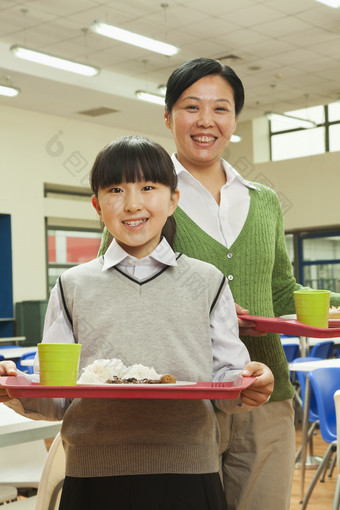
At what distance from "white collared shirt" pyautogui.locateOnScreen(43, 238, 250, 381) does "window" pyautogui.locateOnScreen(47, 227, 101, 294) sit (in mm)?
9937

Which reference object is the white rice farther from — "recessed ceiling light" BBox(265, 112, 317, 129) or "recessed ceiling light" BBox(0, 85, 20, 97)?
"recessed ceiling light" BBox(265, 112, 317, 129)

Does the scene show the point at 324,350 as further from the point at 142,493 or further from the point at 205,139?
the point at 142,493

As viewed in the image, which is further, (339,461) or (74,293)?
(339,461)

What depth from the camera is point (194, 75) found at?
1764 mm

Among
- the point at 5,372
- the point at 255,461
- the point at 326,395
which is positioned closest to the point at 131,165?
the point at 5,372

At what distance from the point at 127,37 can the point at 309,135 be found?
20.6 feet

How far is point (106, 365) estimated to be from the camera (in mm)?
1328

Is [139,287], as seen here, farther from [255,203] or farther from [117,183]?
[255,203]

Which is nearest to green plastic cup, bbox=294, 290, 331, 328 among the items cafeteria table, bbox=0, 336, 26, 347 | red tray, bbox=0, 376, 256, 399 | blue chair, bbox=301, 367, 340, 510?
red tray, bbox=0, 376, 256, 399

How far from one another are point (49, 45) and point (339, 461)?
7.13m

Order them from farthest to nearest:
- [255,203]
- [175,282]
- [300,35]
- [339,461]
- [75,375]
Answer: [300,35]
[339,461]
[255,203]
[175,282]
[75,375]

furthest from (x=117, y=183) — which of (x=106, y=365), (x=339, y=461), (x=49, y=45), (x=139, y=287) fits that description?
(x=49, y=45)

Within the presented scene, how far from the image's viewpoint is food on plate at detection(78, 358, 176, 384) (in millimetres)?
1272

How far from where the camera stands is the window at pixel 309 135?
12.8 m
